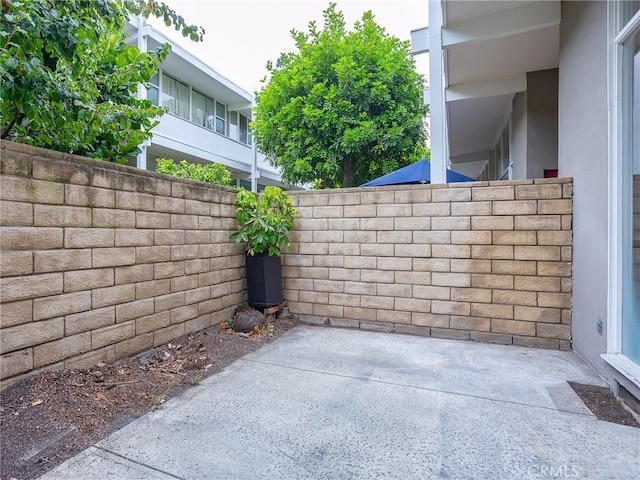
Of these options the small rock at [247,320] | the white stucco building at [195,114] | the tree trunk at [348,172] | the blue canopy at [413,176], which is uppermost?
the white stucco building at [195,114]

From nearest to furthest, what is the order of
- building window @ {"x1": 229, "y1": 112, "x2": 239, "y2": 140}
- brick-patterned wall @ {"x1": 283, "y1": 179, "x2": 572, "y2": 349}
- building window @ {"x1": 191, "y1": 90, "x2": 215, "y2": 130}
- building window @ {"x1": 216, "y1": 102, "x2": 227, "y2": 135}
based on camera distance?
brick-patterned wall @ {"x1": 283, "y1": 179, "x2": 572, "y2": 349}
building window @ {"x1": 191, "y1": 90, "x2": 215, "y2": 130}
building window @ {"x1": 216, "y1": 102, "x2": 227, "y2": 135}
building window @ {"x1": 229, "y1": 112, "x2": 239, "y2": 140}

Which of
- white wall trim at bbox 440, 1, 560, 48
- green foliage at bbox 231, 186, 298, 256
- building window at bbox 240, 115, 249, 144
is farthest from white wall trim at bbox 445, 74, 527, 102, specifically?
building window at bbox 240, 115, 249, 144

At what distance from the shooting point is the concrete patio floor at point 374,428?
1.73m

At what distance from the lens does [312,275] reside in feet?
15.2

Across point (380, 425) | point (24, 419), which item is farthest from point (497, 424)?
point (24, 419)

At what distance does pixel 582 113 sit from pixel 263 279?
3702mm

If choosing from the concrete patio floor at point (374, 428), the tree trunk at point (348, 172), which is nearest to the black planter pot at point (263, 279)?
the concrete patio floor at point (374, 428)

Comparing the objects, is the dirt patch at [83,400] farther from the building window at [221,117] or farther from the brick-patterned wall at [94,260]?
the building window at [221,117]

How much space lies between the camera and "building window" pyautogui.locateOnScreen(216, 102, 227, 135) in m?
12.3

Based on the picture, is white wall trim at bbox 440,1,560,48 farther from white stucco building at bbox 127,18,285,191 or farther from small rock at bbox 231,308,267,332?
white stucco building at bbox 127,18,285,191
